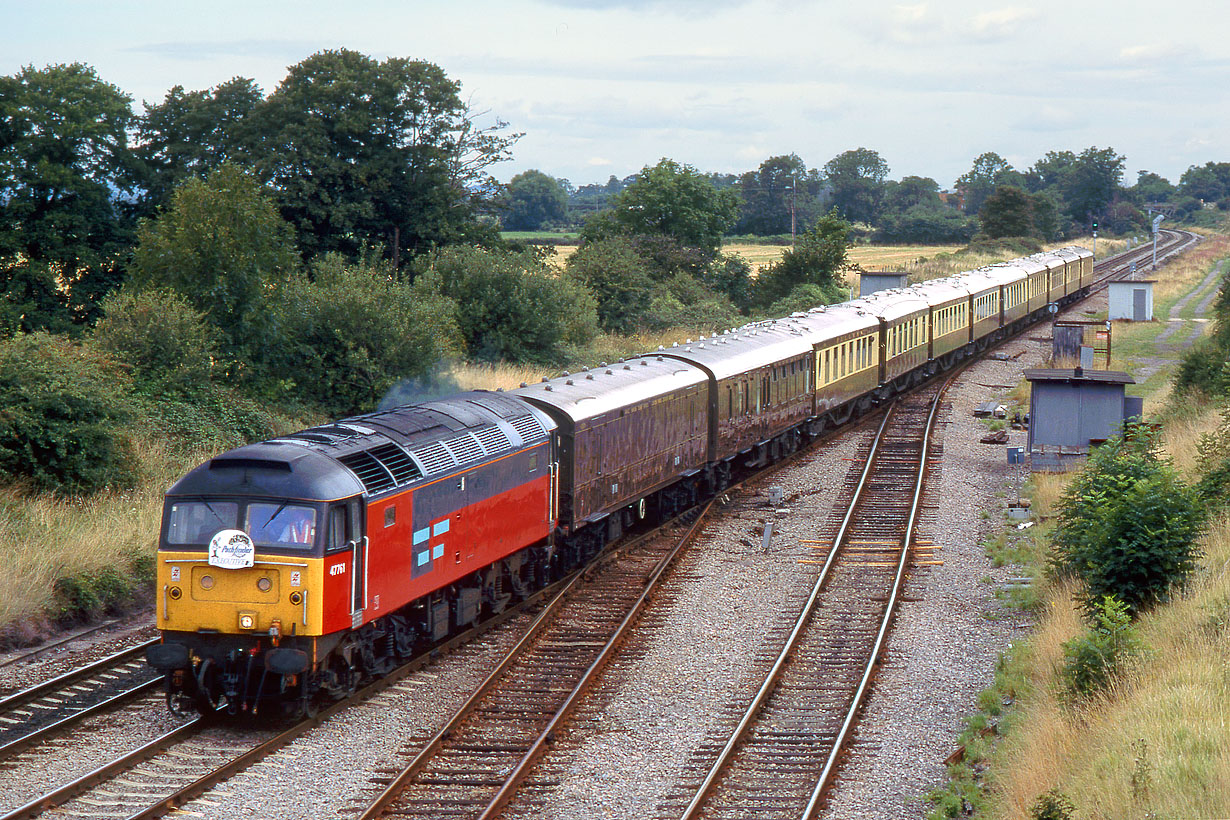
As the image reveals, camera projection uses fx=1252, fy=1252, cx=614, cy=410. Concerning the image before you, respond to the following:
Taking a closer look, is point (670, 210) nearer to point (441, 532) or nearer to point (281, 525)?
point (441, 532)

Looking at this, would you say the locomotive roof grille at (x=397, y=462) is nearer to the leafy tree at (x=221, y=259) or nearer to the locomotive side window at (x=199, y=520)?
the locomotive side window at (x=199, y=520)

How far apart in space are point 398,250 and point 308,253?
379 centimetres

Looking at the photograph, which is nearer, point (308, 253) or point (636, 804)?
point (636, 804)

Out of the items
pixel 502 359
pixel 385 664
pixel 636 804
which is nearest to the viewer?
pixel 636 804

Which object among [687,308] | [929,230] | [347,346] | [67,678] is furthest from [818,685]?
[929,230]

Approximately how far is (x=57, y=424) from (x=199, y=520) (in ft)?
26.5

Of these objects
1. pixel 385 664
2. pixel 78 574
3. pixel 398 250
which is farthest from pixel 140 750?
pixel 398 250

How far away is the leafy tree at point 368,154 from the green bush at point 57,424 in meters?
25.3

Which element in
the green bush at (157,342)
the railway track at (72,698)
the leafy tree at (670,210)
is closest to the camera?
the railway track at (72,698)

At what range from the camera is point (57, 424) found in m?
19.4

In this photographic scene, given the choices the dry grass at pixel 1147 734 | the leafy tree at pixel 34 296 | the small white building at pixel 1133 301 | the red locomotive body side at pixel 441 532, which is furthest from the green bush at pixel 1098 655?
the small white building at pixel 1133 301

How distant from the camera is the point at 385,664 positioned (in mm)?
14586

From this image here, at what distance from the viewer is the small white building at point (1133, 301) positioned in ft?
179

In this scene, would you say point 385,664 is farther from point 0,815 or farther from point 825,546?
point 825,546
